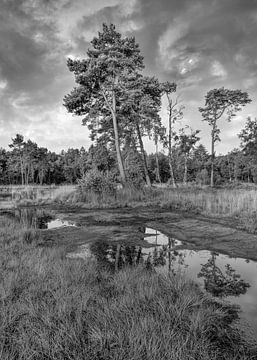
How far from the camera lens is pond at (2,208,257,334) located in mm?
3453

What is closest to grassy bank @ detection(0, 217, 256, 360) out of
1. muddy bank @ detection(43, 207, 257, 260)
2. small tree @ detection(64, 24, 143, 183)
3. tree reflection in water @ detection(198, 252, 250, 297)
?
tree reflection in water @ detection(198, 252, 250, 297)

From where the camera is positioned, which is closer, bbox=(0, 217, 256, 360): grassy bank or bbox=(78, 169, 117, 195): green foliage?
bbox=(0, 217, 256, 360): grassy bank

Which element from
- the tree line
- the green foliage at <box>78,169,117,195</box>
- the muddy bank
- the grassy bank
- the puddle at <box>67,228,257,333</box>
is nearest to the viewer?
the grassy bank

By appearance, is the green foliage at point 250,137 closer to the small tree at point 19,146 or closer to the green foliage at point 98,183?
the green foliage at point 98,183

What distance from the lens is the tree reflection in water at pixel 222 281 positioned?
11.6ft

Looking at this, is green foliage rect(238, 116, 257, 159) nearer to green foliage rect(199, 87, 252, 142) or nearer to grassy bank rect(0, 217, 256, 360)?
green foliage rect(199, 87, 252, 142)

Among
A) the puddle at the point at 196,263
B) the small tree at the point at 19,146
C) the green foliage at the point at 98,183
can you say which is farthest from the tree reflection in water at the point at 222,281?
the small tree at the point at 19,146

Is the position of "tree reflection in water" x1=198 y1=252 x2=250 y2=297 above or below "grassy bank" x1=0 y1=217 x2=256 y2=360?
below

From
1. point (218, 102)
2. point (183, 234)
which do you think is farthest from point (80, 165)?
point (183, 234)

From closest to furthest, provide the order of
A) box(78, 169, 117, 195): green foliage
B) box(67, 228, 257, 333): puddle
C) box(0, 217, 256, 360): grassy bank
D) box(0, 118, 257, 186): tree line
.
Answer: box(0, 217, 256, 360): grassy bank → box(67, 228, 257, 333): puddle → box(78, 169, 117, 195): green foliage → box(0, 118, 257, 186): tree line

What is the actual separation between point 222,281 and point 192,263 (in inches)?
34.3

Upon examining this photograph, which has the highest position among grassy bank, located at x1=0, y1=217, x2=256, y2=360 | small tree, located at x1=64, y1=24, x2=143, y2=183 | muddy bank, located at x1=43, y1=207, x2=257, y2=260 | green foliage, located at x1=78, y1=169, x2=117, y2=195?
small tree, located at x1=64, y1=24, x2=143, y2=183

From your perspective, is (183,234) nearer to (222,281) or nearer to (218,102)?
(222,281)

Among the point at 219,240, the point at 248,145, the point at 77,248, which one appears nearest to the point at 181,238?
the point at 219,240
